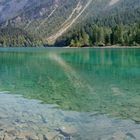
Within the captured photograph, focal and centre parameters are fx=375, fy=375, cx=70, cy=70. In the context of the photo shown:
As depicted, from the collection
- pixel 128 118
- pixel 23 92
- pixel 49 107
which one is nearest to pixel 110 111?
pixel 128 118

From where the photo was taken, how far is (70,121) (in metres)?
22.5

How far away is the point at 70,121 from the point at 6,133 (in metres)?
4.42

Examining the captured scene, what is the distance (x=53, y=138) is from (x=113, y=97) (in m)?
13.5

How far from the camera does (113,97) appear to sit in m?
31.3

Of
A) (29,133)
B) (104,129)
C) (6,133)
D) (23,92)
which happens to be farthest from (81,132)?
(23,92)

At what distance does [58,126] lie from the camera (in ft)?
69.6

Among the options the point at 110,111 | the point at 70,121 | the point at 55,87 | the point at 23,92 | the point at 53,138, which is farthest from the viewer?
the point at 55,87

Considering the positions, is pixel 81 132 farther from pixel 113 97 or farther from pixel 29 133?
pixel 113 97

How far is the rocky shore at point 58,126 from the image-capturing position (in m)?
19.0

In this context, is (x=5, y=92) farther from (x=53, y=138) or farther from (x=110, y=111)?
(x=53, y=138)

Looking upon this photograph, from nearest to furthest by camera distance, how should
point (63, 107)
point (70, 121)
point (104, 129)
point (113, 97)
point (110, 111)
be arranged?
point (104, 129)
point (70, 121)
point (110, 111)
point (63, 107)
point (113, 97)

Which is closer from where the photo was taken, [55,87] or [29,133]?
[29,133]

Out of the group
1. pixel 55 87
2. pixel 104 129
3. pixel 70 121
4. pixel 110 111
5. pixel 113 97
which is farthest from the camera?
pixel 55 87

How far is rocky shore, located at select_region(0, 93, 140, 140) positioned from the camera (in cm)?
1900
